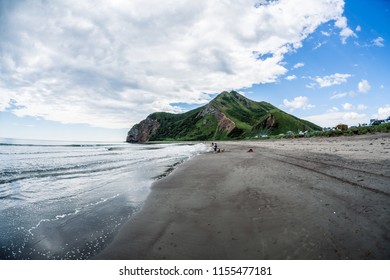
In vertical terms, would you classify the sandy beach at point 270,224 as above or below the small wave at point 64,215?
above

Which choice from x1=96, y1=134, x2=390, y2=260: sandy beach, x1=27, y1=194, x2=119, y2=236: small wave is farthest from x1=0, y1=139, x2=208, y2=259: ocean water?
x1=96, y1=134, x2=390, y2=260: sandy beach

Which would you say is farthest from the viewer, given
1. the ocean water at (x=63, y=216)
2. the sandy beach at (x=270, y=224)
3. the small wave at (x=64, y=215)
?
the small wave at (x=64, y=215)

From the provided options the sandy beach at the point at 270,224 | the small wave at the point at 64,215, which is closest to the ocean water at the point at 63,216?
the small wave at the point at 64,215

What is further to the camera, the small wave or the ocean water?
the small wave

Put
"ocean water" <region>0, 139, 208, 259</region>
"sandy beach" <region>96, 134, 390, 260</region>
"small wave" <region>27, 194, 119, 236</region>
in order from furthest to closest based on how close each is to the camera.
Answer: "small wave" <region>27, 194, 119, 236</region> < "ocean water" <region>0, 139, 208, 259</region> < "sandy beach" <region>96, 134, 390, 260</region>

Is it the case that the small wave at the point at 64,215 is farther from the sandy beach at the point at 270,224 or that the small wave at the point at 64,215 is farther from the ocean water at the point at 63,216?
the sandy beach at the point at 270,224

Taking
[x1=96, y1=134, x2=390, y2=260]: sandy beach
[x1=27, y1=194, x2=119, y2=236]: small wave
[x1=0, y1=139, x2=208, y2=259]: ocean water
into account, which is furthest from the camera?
[x1=27, y1=194, x2=119, y2=236]: small wave

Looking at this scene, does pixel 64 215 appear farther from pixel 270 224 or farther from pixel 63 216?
pixel 270 224

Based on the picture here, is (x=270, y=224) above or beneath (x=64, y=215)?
above

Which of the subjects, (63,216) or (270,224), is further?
(63,216)

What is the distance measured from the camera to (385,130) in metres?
31.8

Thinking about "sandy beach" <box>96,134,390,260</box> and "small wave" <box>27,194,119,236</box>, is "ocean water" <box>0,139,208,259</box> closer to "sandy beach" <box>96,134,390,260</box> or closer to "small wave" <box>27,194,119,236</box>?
"small wave" <box>27,194,119,236</box>

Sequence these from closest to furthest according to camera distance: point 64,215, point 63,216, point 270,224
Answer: point 270,224 → point 63,216 → point 64,215

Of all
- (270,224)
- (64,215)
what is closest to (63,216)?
(64,215)
